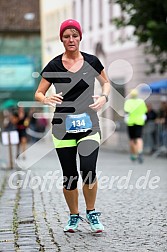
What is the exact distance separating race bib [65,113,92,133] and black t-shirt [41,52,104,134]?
0.04 m

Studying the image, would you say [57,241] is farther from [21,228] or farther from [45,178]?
[45,178]

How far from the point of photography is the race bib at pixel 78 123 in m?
7.78

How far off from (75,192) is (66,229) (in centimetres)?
34

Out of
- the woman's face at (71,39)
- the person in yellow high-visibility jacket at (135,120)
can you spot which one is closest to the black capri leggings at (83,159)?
the woman's face at (71,39)

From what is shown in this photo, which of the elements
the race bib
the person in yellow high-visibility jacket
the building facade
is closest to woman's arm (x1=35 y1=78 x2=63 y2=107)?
the race bib

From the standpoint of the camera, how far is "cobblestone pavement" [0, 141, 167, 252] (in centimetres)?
715

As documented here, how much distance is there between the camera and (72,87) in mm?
7754

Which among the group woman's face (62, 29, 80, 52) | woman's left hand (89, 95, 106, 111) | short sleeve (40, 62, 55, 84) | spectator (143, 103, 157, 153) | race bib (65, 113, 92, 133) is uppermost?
woman's face (62, 29, 80, 52)

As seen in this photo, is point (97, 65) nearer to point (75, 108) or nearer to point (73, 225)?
point (75, 108)

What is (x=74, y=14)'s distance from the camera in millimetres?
51969

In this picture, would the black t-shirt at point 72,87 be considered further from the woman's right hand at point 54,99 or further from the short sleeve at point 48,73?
the woman's right hand at point 54,99

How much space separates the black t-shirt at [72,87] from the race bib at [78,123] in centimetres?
4

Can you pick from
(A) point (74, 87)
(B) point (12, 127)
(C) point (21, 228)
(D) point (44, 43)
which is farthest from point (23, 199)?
(D) point (44, 43)

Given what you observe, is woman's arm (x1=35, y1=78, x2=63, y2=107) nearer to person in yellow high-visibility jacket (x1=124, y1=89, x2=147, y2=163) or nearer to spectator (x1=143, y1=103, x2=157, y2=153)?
person in yellow high-visibility jacket (x1=124, y1=89, x2=147, y2=163)
